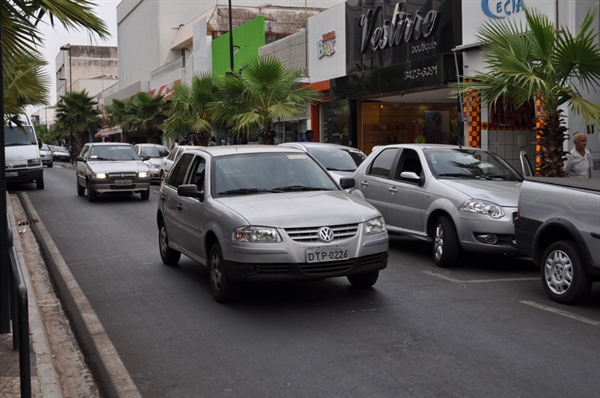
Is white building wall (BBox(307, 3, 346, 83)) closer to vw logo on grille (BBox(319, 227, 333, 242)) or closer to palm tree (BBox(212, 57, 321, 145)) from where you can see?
palm tree (BBox(212, 57, 321, 145))

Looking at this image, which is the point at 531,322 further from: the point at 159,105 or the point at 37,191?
the point at 159,105

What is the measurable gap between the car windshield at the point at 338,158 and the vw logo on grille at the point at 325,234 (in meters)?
7.84

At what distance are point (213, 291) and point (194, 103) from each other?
21.4 meters

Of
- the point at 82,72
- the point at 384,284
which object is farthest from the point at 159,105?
the point at 82,72

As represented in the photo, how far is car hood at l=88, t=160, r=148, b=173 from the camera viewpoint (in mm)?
20297

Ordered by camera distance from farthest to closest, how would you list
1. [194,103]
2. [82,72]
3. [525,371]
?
1. [82,72]
2. [194,103]
3. [525,371]

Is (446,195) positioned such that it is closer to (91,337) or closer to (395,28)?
(91,337)

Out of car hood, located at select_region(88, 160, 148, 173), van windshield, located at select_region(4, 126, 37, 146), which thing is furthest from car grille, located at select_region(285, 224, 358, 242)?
van windshield, located at select_region(4, 126, 37, 146)

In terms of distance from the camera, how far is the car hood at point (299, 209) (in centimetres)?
716

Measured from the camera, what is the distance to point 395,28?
23.5 metres

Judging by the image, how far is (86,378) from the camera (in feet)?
18.4

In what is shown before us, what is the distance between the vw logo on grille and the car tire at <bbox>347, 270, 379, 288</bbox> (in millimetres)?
1062

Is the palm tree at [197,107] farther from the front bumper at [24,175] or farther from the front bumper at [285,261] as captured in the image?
the front bumper at [285,261]

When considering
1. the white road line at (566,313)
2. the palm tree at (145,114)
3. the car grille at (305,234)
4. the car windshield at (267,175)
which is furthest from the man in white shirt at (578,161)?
the palm tree at (145,114)
